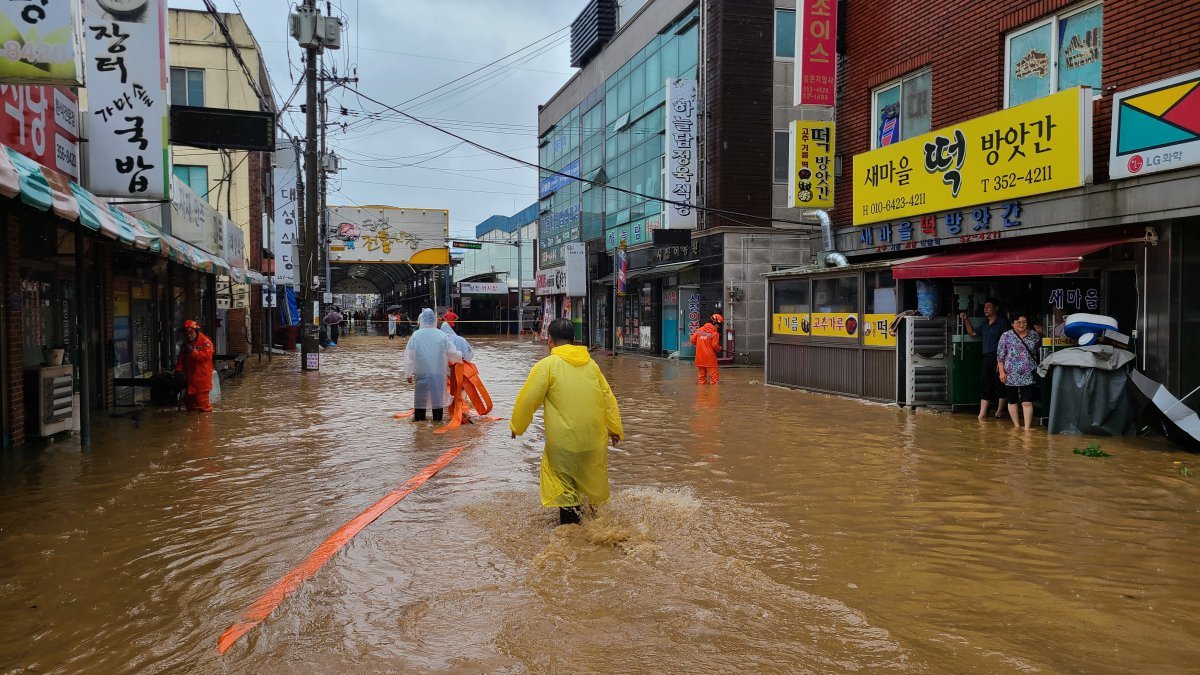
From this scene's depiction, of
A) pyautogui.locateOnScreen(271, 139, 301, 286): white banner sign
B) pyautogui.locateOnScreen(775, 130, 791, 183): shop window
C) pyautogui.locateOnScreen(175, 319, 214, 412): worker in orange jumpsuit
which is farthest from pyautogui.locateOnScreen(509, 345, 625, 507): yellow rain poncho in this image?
pyautogui.locateOnScreen(271, 139, 301, 286): white banner sign

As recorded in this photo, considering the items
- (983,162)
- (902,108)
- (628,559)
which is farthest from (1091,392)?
(628,559)

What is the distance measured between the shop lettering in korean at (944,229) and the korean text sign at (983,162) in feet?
0.70

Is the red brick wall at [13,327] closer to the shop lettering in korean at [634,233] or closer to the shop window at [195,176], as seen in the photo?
the shop window at [195,176]

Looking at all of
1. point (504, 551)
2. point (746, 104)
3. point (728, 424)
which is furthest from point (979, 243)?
point (746, 104)

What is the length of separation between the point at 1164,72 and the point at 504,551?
9.85 metres

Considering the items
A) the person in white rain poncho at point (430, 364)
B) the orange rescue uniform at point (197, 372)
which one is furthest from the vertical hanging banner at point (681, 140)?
the orange rescue uniform at point (197, 372)

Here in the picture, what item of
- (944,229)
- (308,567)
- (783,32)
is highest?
(783,32)

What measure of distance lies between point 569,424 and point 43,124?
25.5ft

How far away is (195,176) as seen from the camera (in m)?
27.0

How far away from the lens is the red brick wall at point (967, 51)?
10062 mm

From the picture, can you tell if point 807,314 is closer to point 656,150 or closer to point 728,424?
point 728,424

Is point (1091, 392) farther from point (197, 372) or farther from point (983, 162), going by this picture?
point (197, 372)

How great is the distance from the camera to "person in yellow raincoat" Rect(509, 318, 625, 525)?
5.82m

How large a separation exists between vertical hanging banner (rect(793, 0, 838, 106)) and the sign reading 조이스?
6560 millimetres
